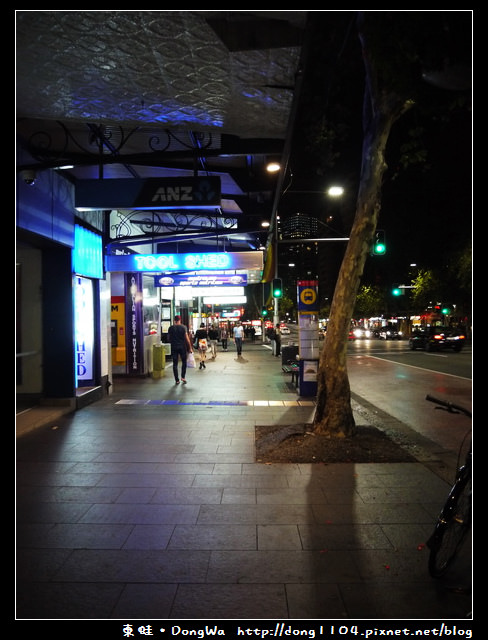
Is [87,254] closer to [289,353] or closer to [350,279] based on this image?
[350,279]

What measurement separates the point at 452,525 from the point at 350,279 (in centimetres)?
415

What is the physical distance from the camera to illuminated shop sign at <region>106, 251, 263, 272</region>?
480 inches

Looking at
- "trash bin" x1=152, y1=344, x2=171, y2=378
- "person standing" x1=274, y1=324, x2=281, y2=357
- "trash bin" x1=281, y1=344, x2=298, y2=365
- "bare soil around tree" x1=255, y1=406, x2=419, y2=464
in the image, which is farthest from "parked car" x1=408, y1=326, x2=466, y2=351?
"bare soil around tree" x1=255, y1=406, x2=419, y2=464

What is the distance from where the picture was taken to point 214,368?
18.8 meters

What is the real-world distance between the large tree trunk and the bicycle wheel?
3.45 meters

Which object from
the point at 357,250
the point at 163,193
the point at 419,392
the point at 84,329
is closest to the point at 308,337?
the point at 419,392

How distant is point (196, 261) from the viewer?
12305mm

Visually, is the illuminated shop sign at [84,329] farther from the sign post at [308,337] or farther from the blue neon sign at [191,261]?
the sign post at [308,337]

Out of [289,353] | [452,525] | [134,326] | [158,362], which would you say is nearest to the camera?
[452,525]

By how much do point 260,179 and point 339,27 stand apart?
5335mm

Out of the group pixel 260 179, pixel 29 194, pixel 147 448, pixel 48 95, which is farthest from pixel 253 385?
pixel 48 95

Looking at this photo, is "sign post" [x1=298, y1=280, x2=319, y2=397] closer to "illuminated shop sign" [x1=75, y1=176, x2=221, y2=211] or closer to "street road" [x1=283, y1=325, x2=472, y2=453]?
"street road" [x1=283, y1=325, x2=472, y2=453]

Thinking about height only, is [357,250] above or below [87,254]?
below

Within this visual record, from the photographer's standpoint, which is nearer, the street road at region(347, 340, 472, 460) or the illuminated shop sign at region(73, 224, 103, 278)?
the street road at region(347, 340, 472, 460)
